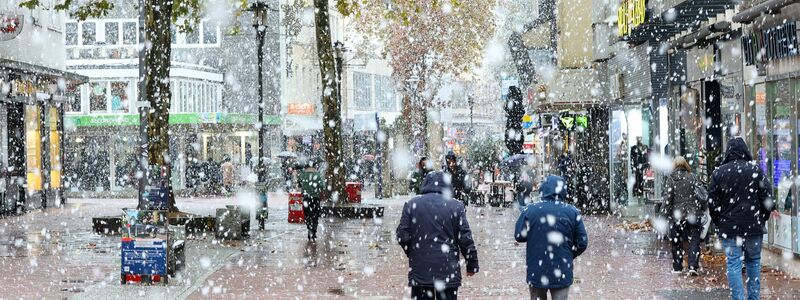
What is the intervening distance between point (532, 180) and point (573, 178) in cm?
250

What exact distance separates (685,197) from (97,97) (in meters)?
50.2

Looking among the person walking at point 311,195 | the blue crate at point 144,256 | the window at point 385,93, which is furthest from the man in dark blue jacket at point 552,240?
the window at point 385,93

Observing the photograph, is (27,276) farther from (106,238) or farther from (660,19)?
(660,19)

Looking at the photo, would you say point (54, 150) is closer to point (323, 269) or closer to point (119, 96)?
point (119, 96)

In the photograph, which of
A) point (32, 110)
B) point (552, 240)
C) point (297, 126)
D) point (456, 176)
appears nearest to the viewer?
point (552, 240)

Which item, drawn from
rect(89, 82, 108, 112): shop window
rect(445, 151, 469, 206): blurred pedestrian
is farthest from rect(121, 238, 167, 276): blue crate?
rect(89, 82, 108, 112): shop window

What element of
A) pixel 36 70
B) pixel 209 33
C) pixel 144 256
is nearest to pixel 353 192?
pixel 36 70

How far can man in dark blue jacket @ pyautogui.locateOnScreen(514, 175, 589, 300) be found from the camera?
9.55 metres

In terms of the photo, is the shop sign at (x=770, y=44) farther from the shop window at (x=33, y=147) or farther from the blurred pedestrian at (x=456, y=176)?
the shop window at (x=33, y=147)

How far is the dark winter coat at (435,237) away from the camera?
978 cm

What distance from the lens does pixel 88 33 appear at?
64.6m

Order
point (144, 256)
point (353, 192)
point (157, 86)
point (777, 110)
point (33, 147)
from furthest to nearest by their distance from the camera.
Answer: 1. point (33, 147)
2. point (353, 192)
3. point (157, 86)
4. point (777, 110)
5. point (144, 256)

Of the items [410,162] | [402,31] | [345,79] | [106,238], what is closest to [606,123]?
[410,162]

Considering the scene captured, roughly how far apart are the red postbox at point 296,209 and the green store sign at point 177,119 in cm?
2693
